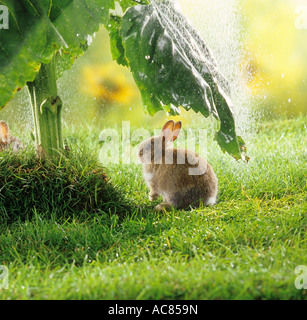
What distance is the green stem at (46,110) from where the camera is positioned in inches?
71.6

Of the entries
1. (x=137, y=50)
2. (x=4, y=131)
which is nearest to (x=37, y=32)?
(x=137, y=50)

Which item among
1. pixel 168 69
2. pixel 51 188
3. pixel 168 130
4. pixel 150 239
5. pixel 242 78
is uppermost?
pixel 242 78

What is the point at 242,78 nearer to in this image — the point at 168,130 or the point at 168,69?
the point at 168,130

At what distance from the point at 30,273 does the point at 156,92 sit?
749mm

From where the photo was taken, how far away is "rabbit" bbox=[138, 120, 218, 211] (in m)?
1.89

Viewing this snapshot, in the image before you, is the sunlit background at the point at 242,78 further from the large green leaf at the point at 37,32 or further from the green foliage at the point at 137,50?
the large green leaf at the point at 37,32

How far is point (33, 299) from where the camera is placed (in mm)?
1009

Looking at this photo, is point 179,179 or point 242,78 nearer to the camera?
point 179,179

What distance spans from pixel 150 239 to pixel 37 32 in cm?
81

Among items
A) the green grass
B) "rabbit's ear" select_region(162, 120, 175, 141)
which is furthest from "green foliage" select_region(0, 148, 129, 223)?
"rabbit's ear" select_region(162, 120, 175, 141)

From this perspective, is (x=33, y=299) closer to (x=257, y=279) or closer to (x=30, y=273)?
(x=30, y=273)

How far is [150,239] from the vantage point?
5.00 ft

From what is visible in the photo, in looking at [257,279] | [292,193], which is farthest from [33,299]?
[292,193]

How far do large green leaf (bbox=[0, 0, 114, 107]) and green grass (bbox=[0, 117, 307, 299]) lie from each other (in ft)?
1.66
